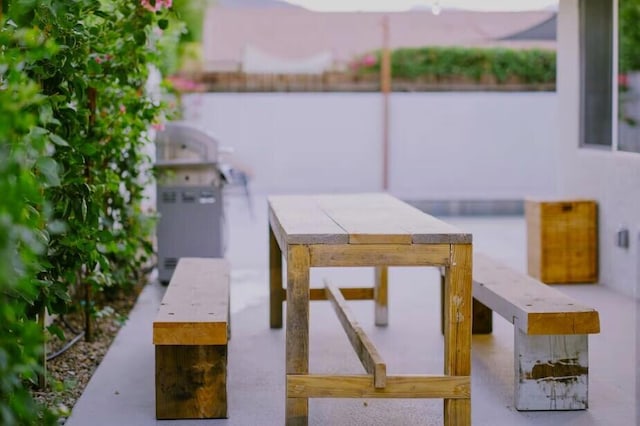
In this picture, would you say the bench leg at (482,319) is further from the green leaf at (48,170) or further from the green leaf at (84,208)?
the green leaf at (48,170)

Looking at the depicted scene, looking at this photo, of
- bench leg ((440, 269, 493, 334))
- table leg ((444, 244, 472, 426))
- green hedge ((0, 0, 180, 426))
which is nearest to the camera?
green hedge ((0, 0, 180, 426))

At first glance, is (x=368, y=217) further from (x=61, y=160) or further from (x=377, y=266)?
(x=61, y=160)

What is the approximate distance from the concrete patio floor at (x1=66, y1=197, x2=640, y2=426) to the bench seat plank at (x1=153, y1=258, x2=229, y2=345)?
0.33m

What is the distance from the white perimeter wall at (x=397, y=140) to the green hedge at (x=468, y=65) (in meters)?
0.24

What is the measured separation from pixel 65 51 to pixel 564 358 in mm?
2166

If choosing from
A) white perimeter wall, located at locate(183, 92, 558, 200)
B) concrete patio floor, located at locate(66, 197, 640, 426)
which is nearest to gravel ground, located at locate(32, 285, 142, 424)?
concrete patio floor, located at locate(66, 197, 640, 426)

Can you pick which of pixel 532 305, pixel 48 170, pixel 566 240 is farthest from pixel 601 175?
pixel 48 170

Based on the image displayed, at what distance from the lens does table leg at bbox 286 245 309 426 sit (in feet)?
11.7

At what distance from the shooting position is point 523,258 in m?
8.53

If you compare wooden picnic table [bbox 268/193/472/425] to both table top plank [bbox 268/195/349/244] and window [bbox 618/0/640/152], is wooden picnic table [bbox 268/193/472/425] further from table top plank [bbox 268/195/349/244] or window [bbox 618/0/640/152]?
window [bbox 618/0/640/152]

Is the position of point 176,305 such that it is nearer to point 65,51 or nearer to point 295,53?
point 65,51

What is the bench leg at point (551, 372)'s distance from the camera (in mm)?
3934

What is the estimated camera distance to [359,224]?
12.7 ft

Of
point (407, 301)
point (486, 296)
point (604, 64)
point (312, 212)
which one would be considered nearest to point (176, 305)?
point (312, 212)
